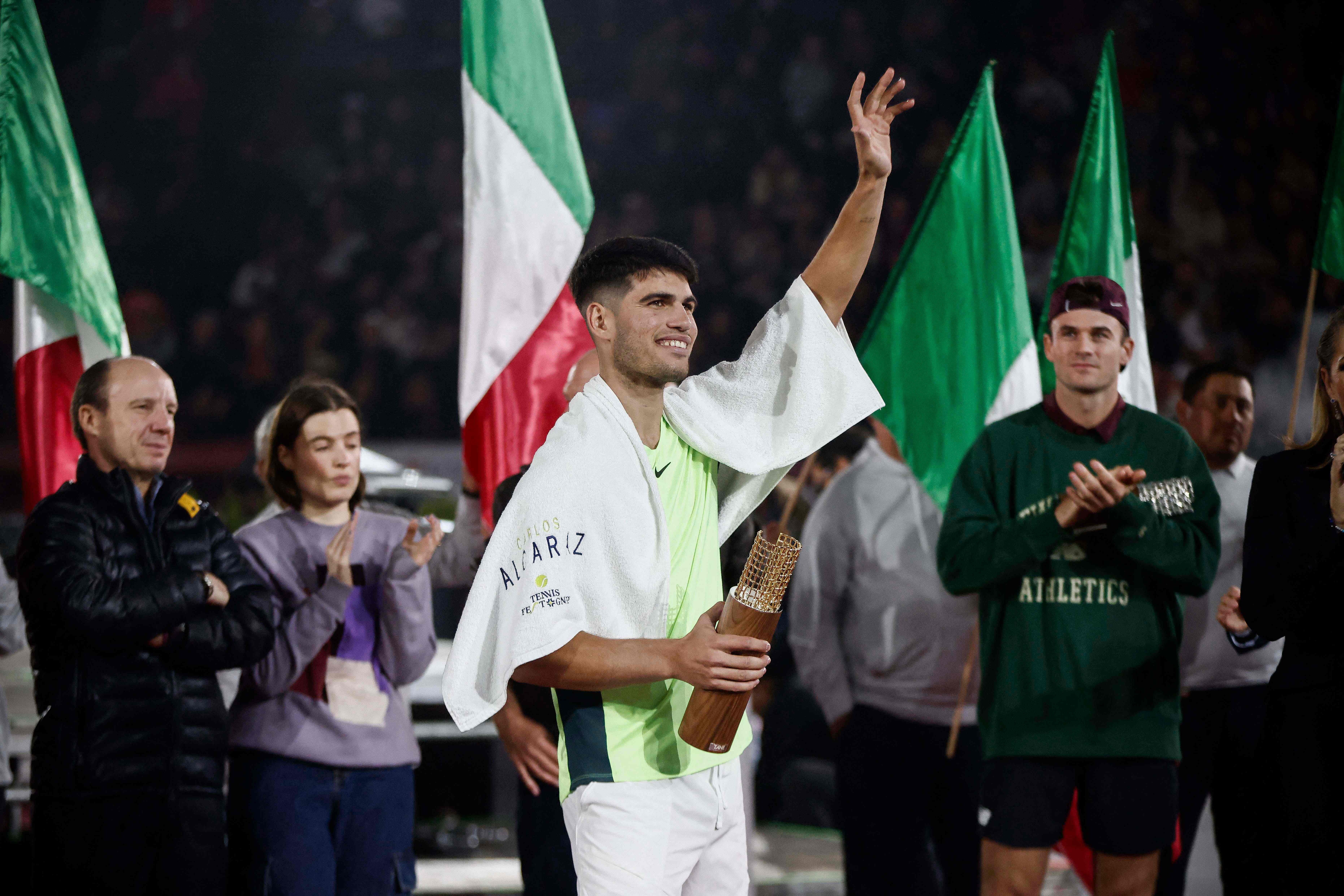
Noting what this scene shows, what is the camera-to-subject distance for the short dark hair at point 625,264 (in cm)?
213

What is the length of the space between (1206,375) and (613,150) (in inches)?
311

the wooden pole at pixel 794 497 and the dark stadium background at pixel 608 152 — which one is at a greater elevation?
the dark stadium background at pixel 608 152

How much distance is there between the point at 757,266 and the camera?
35.0 ft

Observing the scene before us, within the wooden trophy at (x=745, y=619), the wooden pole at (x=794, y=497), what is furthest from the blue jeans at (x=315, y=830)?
the wooden pole at (x=794, y=497)

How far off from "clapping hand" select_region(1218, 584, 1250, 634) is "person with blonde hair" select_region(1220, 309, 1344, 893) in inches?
14.6

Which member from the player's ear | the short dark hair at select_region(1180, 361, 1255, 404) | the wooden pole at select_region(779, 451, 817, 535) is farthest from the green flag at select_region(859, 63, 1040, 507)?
the player's ear

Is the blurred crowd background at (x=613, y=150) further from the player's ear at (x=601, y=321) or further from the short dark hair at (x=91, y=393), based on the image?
the player's ear at (x=601, y=321)

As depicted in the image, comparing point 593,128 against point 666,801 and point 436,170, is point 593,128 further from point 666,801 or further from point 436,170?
point 666,801

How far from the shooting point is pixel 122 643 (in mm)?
2760

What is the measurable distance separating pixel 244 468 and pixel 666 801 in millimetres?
5314

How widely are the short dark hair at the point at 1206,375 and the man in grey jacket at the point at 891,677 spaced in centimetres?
90

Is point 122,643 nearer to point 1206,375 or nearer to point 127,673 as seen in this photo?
point 127,673

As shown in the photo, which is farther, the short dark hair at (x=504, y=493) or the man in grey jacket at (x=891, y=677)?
the man in grey jacket at (x=891, y=677)

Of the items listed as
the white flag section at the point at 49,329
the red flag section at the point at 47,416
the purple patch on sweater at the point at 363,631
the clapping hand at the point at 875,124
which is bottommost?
the purple patch on sweater at the point at 363,631
